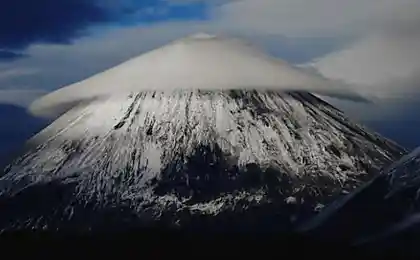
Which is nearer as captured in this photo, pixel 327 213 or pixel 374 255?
pixel 374 255

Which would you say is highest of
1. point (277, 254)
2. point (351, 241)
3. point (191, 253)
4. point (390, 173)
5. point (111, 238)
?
point (390, 173)

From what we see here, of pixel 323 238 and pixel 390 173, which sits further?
pixel 390 173

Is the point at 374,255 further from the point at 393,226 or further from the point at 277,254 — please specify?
the point at 277,254

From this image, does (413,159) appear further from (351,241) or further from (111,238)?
(111,238)

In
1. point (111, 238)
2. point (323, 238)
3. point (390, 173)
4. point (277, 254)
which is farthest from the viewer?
point (111, 238)

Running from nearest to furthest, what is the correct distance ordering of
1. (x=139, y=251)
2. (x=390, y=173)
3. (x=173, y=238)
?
(x=390, y=173) → (x=139, y=251) → (x=173, y=238)

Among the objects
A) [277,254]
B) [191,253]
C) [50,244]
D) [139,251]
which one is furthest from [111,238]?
[277,254]

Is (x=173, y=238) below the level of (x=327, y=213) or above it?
below

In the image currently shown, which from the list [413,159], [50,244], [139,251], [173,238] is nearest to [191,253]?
[139,251]

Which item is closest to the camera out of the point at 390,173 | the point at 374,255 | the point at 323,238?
the point at 374,255
